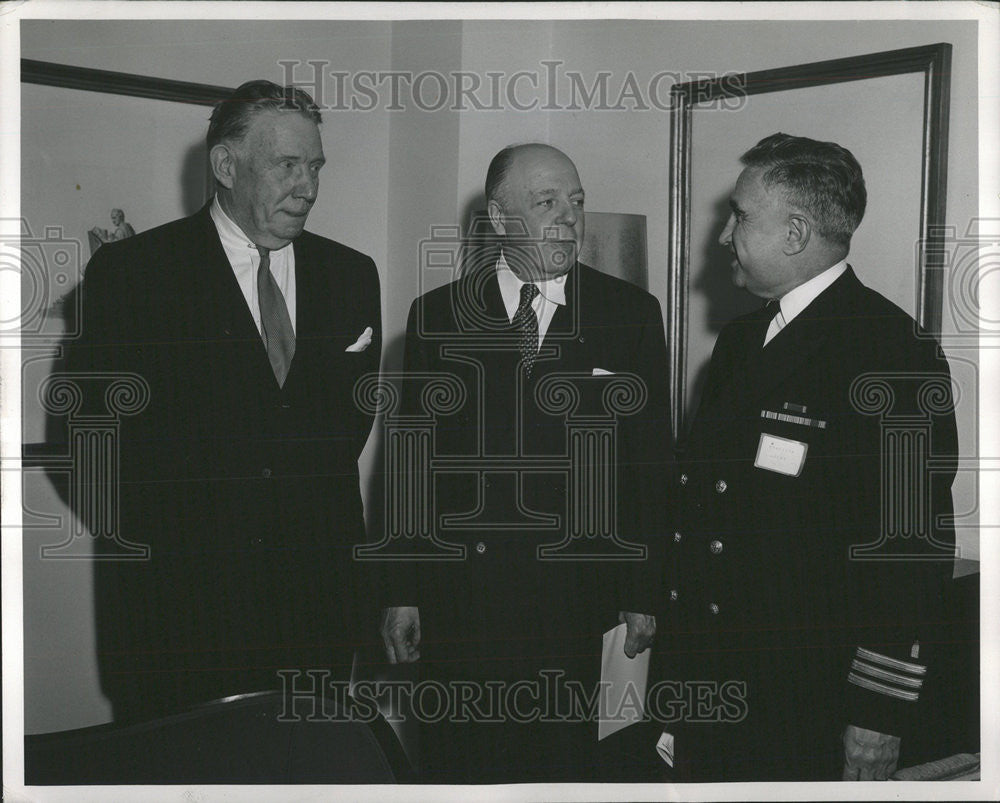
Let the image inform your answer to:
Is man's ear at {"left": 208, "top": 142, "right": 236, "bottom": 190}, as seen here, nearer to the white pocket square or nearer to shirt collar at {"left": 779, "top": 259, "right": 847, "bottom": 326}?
the white pocket square

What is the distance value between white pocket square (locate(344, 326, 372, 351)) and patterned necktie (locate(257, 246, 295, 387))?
11cm

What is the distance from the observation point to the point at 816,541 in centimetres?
153

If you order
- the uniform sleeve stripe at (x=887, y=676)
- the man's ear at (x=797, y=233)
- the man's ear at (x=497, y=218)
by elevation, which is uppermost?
the man's ear at (x=497, y=218)

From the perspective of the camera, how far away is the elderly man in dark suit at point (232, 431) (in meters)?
1.63

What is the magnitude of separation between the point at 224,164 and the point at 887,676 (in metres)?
1.42


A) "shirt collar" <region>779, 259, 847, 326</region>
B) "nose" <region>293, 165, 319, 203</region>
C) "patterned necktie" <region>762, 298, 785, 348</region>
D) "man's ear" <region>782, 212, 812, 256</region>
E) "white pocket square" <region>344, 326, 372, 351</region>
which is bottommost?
"white pocket square" <region>344, 326, 372, 351</region>

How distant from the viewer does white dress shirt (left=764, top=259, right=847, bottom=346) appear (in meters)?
1.55

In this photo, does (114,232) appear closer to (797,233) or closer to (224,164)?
(224,164)

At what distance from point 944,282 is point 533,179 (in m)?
0.73

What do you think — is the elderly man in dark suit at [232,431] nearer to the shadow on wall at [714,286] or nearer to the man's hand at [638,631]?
the man's hand at [638,631]

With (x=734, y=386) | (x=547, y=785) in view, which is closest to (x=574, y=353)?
(x=734, y=386)

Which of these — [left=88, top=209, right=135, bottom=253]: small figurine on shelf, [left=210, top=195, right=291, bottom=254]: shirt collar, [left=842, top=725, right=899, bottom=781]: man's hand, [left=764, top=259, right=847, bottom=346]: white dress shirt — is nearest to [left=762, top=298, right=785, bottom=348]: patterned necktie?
[left=764, top=259, right=847, bottom=346]: white dress shirt

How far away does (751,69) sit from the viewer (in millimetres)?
1653

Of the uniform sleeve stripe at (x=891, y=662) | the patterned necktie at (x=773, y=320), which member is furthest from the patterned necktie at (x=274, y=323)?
the uniform sleeve stripe at (x=891, y=662)
